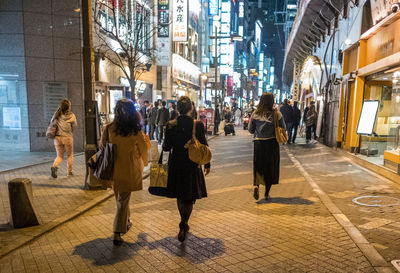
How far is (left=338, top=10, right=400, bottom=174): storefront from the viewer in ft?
29.9

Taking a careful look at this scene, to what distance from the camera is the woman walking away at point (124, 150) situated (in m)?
3.92

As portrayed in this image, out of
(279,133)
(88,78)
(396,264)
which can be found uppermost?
(88,78)

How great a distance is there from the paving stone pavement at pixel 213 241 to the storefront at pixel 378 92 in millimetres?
4443

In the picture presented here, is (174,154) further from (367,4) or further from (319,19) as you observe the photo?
(319,19)

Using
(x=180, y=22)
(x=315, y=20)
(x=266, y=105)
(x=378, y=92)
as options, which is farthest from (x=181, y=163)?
(x=180, y=22)

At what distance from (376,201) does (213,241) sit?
3.74 meters

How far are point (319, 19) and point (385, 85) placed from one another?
9017 millimetres

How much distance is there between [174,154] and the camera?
4039 millimetres

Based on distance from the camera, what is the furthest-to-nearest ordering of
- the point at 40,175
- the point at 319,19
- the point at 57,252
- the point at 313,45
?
the point at 313,45 → the point at 319,19 → the point at 40,175 → the point at 57,252

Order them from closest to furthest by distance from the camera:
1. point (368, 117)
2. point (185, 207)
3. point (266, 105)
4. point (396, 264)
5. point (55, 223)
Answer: point (396, 264) → point (185, 207) → point (55, 223) → point (266, 105) → point (368, 117)

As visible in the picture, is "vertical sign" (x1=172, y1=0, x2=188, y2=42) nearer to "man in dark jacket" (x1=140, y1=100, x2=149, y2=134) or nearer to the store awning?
the store awning

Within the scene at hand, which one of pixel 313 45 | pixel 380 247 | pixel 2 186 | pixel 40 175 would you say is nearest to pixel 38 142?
pixel 40 175

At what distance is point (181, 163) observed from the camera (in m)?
4.00

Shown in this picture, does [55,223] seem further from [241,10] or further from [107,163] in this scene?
[241,10]
